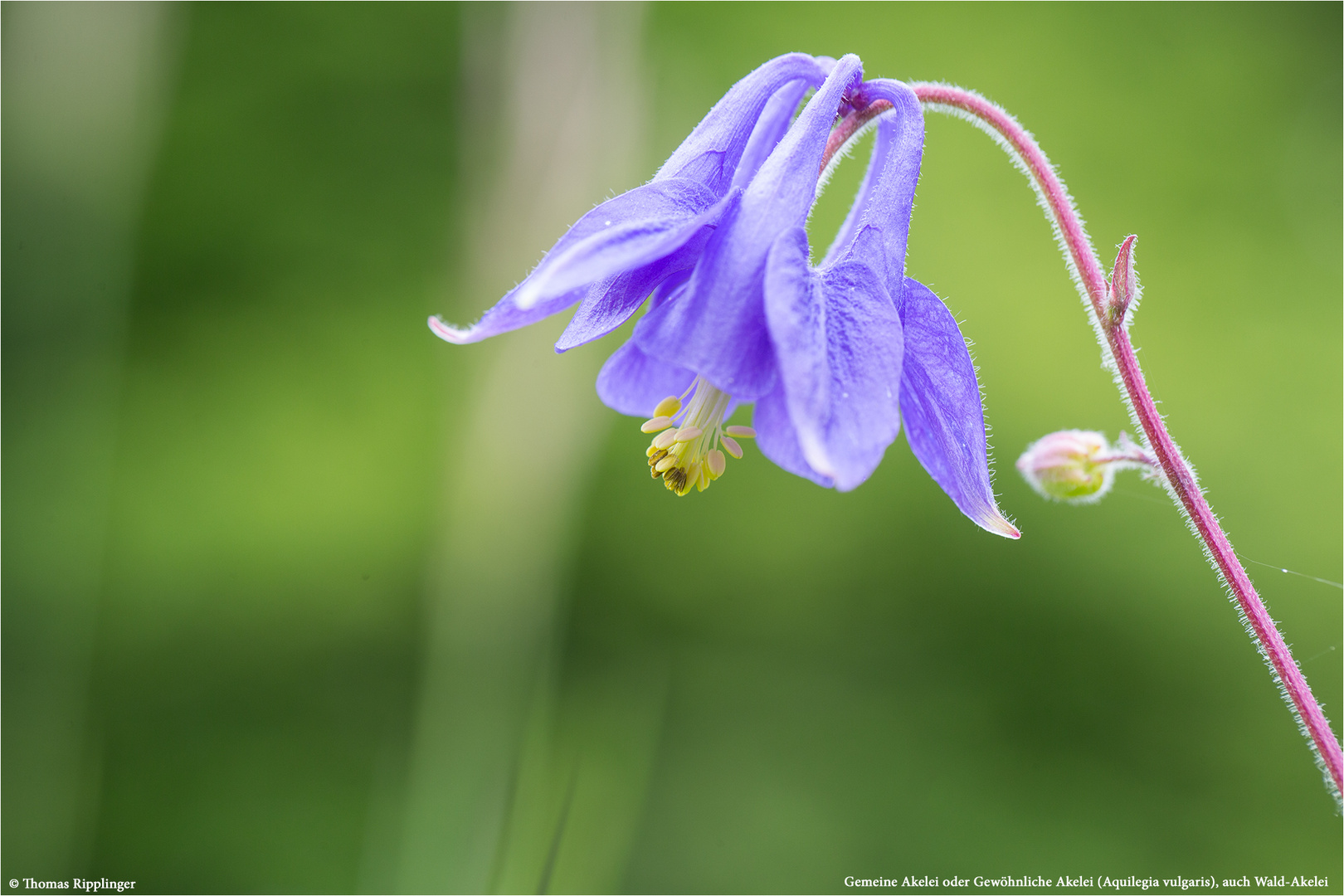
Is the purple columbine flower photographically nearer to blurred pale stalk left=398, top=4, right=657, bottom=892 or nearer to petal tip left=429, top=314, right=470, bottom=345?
petal tip left=429, top=314, right=470, bottom=345

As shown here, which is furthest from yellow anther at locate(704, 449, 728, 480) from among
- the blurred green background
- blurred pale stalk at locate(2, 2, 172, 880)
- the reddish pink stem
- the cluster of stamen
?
blurred pale stalk at locate(2, 2, 172, 880)

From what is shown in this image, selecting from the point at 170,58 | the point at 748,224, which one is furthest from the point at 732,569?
the point at 170,58

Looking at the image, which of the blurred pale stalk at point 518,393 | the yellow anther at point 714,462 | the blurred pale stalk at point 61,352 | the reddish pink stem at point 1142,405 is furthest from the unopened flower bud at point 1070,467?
the blurred pale stalk at point 61,352

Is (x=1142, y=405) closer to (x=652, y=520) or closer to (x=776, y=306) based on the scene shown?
(x=776, y=306)

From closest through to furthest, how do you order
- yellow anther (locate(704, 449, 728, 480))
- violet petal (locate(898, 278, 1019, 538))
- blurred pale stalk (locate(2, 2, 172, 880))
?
1. violet petal (locate(898, 278, 1019, 538))
2. yellow anther (locate(704, 449, 728, 480))
3. blurred pale stalk (locate(2, 2, 172, 880))

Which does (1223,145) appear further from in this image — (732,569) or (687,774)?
(687,774)

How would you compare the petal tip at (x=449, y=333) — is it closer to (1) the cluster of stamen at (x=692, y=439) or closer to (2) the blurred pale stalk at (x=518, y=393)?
(1) the cluster of stamen at (x=692, y=439)

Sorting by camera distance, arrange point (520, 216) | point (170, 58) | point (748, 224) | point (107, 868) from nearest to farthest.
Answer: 1. point (748, 224)
2. point (107, 868)
3. point (170, 58)
4. point (520, 216)

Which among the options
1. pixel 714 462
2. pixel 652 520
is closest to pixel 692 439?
pixel 714 462
